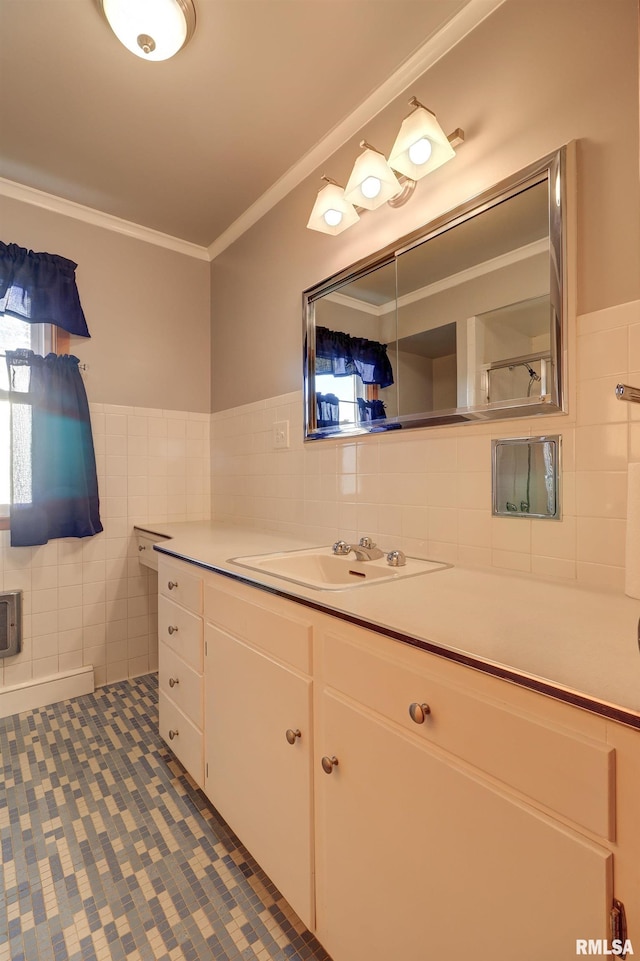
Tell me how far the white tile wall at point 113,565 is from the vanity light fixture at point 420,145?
1.80 meters

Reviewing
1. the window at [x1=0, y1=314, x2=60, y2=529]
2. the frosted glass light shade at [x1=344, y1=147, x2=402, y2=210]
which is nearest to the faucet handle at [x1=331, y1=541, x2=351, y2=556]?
the frosted glass light shade at [x1=344, y1=147, x2=402, y2=210]

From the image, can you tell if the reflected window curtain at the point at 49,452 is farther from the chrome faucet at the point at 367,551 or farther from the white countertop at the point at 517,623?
the chrome faucet at the point at 367,551

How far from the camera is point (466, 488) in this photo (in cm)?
130

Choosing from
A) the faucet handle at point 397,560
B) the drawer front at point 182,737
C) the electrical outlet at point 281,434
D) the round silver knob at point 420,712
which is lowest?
the drawer front at point 182,737

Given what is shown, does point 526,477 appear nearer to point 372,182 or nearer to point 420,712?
point 420,712

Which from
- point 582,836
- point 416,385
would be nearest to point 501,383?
point 416,385

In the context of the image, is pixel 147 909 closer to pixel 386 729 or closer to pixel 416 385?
pixel 386 729

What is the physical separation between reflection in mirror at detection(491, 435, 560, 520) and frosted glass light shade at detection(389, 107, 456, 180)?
0.88m

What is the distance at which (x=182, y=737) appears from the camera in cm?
155

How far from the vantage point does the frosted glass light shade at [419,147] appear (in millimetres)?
1269

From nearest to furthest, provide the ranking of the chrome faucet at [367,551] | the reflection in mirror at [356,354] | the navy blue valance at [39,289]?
1. the chrome faucet at [367,551]
2. the reflection in mirror at [356,354]
3. the navy blue valance at [39,289]

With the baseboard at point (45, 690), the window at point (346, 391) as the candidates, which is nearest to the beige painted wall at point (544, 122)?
the window at point (346, 391)

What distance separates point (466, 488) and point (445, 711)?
748 millimetres

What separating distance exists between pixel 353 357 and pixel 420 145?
0.69m
